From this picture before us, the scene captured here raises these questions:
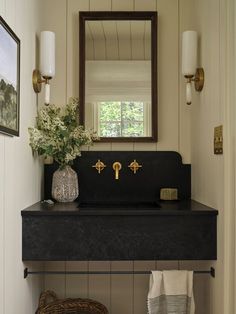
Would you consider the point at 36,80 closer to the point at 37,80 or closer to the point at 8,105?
the point at 37,80

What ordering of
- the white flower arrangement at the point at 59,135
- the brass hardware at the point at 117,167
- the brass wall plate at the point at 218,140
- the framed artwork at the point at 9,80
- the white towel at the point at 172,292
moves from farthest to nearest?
1. the brass hardware at the point at 117,167
2. the white flower arrangement at the point at 59,135
3. the white towel at the point at 172,292
4. the brass wall plate at the point at 218,140
5. the framed artwork at the point at 9,80

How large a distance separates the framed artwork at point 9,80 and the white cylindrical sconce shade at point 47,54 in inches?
17.1

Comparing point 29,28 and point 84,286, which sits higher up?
point 29,28

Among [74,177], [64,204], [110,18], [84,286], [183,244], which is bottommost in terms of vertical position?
[84,286]

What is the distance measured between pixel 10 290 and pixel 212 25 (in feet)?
5.34

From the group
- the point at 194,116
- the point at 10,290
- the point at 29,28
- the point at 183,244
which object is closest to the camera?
the point at 10,290

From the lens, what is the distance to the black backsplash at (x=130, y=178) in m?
2.43

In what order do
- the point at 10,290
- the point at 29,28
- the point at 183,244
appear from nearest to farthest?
the point at 10,290 → the point at 183,244 → the point at 29,28

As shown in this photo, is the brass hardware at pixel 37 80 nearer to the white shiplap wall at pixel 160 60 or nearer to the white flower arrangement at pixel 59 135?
the white flower arrangement at pixel 59 135

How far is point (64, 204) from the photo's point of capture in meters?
2.17

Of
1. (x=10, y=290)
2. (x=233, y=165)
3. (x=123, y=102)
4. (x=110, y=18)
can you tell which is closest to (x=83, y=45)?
(x=110, y=18)

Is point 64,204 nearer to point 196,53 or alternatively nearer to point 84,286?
point 84,286

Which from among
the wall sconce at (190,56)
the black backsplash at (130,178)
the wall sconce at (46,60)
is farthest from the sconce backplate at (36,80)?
the wall sconce at (190,56)

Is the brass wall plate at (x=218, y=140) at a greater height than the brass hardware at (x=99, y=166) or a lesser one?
greater
